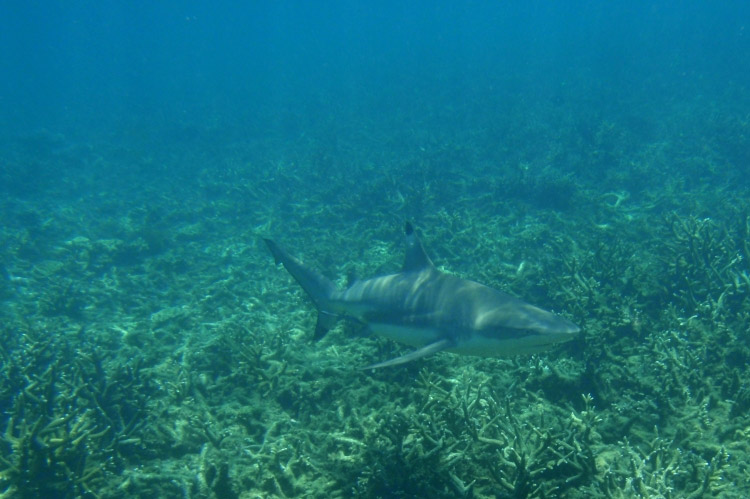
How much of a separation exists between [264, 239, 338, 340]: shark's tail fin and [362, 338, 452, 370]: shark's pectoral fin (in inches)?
A: 67.5

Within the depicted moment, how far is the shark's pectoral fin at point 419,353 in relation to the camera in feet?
13.8

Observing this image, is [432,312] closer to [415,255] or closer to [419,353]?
[419,353]

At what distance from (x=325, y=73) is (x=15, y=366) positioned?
6575 cm

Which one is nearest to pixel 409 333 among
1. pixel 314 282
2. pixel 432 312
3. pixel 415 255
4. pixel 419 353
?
pixel 432 312

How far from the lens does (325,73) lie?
6531 cm

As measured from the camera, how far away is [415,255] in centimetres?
520

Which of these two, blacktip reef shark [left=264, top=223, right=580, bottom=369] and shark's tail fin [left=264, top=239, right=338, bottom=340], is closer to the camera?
blacktip reef shark [left=264, top=223, right=580, bottom=369]

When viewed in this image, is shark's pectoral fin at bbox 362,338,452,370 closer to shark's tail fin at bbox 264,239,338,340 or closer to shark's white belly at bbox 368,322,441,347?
shark's white belly at bbox 368,322,441,347

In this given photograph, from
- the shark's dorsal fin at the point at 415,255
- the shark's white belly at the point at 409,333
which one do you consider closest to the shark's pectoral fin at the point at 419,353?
the shark's white belly at the point at 409,333

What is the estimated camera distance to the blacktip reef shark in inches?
156

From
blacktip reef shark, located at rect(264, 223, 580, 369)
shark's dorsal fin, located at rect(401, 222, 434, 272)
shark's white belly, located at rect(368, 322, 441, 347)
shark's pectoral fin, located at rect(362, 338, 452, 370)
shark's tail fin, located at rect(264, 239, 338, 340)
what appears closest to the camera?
blacktip reef shark, located at rect(264, 223, 580, 369)

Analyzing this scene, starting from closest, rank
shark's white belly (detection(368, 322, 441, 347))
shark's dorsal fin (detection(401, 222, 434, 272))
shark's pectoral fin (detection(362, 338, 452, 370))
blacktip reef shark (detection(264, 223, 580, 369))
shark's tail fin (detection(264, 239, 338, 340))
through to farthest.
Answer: blacktip reef shark (detection(264, 223, 580, 369))
shark's pectoral fin (detection(362, 338, 452, 370))
shark's white belly (detection(368, 322, 441, 347))
shark's dorsal fin (detection(401, 222, 434, 272))
shark's tail fin (detection(264, 239, 338, 340))

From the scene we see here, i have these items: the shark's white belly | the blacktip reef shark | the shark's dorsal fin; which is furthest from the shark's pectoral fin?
the shark's dorsal fin

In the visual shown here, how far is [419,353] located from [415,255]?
134cm
